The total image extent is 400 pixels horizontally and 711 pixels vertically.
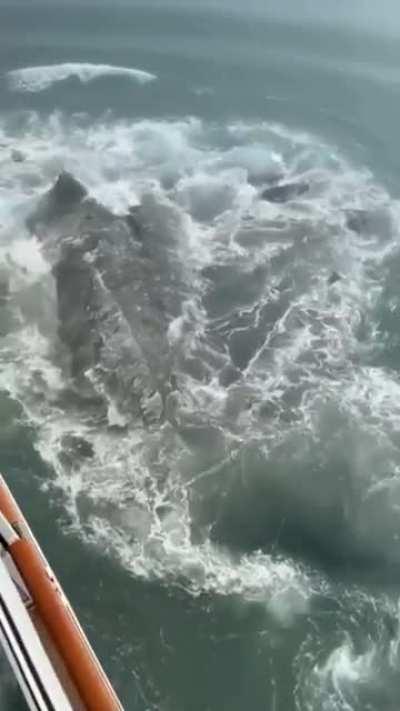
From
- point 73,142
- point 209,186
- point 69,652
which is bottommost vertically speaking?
point 69,652

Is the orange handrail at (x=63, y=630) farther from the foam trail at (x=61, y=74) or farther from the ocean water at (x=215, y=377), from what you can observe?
the foam trail at (x=61, y=74)

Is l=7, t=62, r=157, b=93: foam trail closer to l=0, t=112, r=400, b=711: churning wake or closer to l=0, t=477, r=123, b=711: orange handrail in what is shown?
l=0, t=112, r=400, b=711: churning wake

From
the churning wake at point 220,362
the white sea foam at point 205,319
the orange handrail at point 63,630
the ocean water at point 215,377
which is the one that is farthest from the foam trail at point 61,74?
the orange handrail at point 63,630

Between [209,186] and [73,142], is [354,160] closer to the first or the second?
[209,186]

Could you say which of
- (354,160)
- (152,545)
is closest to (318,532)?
(152,545)

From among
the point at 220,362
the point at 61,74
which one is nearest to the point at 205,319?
the point at 220,362

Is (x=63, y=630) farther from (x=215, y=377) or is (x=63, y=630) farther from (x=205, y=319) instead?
(x=205, y=319)
